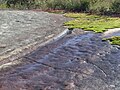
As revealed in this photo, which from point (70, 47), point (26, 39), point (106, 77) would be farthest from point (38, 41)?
point (106, 77)

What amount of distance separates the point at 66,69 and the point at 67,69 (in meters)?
0.06

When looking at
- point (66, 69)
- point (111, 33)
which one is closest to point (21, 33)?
point (111, 33)

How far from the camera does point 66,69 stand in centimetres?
1766

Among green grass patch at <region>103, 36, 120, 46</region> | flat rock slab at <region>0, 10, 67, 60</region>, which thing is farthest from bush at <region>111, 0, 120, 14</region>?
green grass patch at <region>103, 36, 120, 46</region>

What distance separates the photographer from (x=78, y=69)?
17.7 m

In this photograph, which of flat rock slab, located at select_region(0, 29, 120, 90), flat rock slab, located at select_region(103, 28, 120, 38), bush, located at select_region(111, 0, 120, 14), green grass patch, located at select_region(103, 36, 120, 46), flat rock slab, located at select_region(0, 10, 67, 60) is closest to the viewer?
flat rock slab, located at select_region(0, 29, 120, 90)

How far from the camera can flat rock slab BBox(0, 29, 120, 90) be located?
15.1 m

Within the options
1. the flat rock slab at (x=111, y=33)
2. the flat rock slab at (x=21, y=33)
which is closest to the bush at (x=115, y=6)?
the flat rock slab at (x=21, y=33)

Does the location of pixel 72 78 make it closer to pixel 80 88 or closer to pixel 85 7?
pixel 80 88

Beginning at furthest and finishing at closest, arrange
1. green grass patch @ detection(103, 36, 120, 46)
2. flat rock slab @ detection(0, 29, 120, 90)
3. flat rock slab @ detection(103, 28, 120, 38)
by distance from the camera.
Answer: flat rock slab @ detection(103, 28, 120, 38)
green grass patch @ detection(103, 36, 120, 46)
flat rock slab @ detection(0, 29, 120, 90)

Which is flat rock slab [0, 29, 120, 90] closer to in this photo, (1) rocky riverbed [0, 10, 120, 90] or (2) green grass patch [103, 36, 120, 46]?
(1) rocky riverbed [0, 10, 120, 90]

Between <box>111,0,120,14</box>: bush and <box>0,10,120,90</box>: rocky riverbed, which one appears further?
<box>111,0,120,14</box>: bush

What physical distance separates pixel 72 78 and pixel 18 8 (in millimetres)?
37595

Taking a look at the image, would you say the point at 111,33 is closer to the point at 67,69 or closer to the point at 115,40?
the point at 115,40
